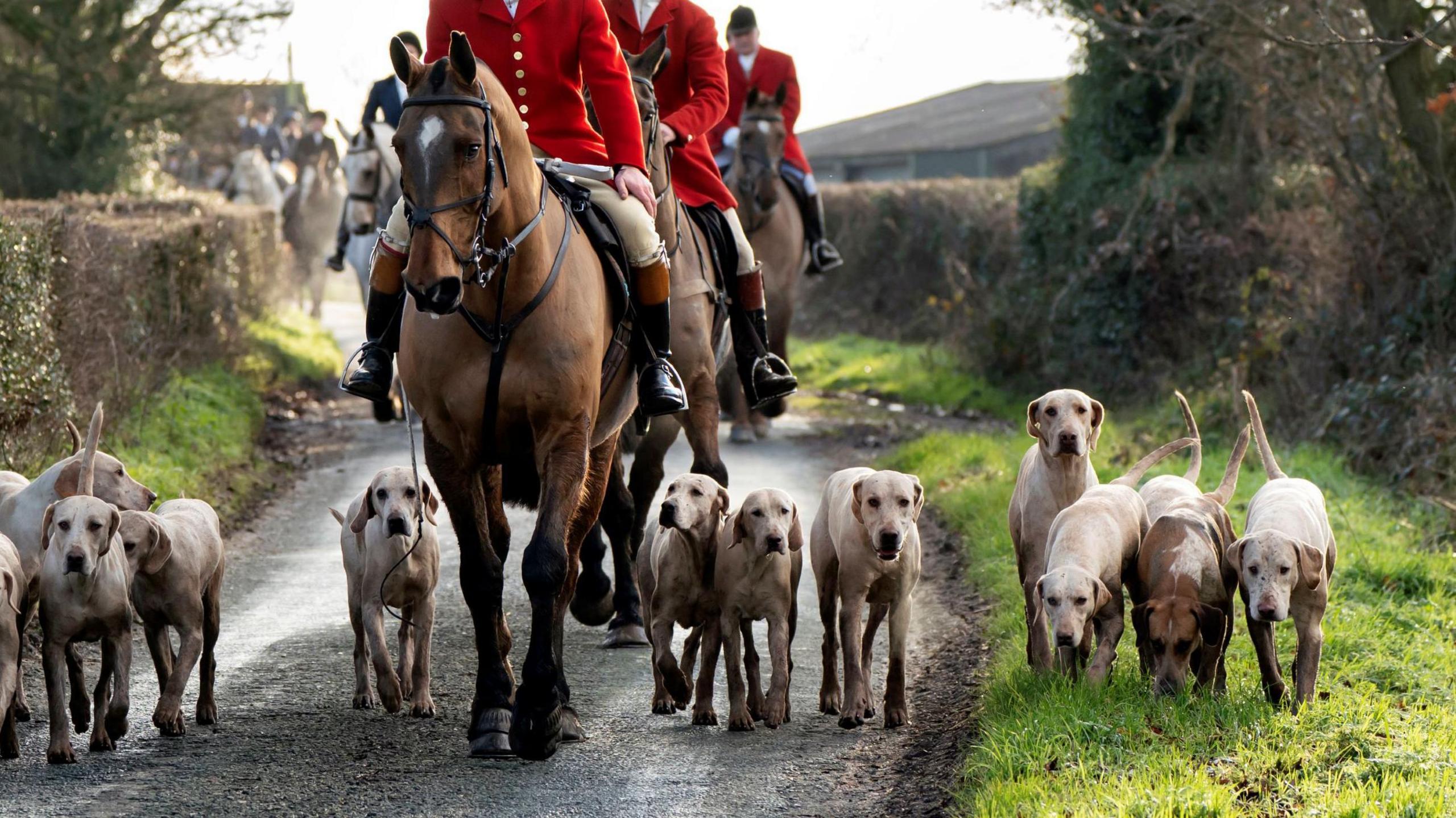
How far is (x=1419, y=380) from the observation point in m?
11.0

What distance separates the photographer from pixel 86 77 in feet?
72.3

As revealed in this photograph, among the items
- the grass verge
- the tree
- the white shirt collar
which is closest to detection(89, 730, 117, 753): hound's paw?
the grass verge

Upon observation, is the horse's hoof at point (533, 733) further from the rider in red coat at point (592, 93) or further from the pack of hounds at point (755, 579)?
the rider in red coat at point (592, 93)

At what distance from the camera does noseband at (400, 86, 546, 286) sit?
5148 mm

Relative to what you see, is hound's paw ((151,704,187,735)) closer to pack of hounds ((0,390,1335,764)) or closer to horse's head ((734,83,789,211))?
pack of hounds ((0,390,1335,764))

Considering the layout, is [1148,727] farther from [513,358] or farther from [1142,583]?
[513,358]

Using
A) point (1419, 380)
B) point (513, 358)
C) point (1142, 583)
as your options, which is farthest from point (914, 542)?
point (1419, 380)

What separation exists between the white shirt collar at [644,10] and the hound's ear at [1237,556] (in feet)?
12.9

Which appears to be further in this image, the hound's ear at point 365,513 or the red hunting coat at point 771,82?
the red hunting coat at point 771,82

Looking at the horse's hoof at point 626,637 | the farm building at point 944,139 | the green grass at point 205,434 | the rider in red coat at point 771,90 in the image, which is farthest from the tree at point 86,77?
the horse's hoof at point 626,637

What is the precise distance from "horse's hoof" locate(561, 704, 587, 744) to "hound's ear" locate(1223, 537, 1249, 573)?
228cm

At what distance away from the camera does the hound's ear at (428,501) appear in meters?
6.54

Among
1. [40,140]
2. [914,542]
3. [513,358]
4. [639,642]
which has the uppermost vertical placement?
[40,140]

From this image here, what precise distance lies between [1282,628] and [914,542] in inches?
71.9
